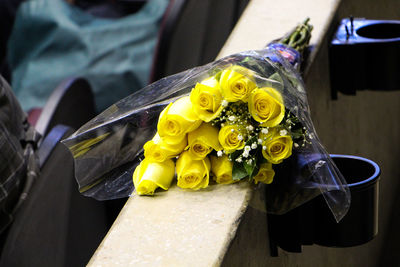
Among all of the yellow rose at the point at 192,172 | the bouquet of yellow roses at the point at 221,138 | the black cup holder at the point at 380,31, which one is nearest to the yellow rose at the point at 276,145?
the bouquet of yellow roses at the point at 221,138

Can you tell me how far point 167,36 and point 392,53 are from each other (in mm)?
1267

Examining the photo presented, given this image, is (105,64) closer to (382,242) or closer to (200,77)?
(382,242)

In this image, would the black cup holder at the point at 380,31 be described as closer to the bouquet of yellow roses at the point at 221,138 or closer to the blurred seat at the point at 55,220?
the bouquet of yellow roses at the point at 221,138

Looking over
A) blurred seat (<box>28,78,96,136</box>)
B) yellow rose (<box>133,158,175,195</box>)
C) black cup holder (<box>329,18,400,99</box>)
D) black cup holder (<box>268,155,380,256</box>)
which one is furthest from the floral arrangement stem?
blurred seat (<box>28,78,96,136</box>)

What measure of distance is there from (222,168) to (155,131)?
0.55ft

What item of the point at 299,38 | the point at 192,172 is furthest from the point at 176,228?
the point at 299,38

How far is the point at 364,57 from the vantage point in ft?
5.74

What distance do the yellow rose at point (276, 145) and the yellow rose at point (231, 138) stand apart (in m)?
0.04

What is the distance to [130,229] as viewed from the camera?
1.13 metres

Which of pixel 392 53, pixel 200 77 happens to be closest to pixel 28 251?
pixel 200 77

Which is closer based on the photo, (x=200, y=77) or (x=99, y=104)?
(x=200, y=77)

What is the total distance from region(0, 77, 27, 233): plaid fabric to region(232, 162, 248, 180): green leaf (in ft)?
2.30

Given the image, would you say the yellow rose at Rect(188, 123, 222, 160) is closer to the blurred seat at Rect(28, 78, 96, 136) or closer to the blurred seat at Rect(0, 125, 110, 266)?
the blurred seat at Rect(0, 125, 110, 266)

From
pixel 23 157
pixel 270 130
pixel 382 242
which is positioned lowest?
pixel 382 242
